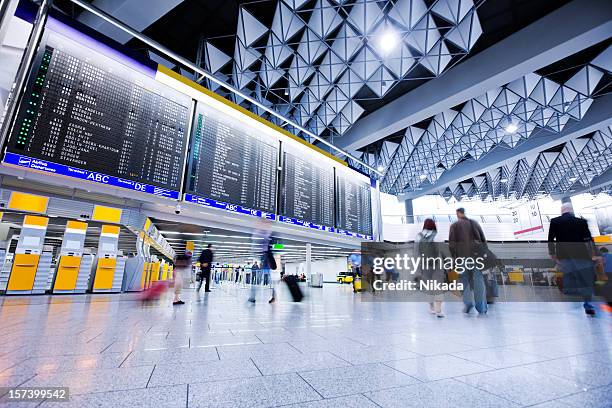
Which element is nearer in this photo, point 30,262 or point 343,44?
point 30,262

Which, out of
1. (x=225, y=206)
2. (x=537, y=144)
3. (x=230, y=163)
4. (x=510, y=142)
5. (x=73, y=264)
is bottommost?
(x=73, y=264)

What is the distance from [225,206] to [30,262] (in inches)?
209

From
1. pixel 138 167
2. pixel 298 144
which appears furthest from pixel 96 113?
pixel 298 144

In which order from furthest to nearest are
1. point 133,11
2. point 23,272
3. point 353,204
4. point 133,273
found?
point 353,204 → point 133,273 → point 133,11 → point 23,272

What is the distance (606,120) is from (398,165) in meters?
11.4

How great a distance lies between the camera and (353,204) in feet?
46.5

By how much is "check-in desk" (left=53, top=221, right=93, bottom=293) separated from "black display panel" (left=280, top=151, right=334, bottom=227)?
6.47 meters

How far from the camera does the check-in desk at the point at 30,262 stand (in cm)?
707

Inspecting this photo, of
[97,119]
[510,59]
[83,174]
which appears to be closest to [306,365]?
[83,174]

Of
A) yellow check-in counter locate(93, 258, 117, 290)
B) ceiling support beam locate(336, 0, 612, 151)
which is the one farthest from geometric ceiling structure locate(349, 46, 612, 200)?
yellow check-in counter locate(93, 258, 117, 290)

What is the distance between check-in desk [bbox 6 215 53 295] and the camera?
707 centimetres

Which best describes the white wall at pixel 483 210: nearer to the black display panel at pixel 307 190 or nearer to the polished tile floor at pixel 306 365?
the black display panel at pixel 307 190

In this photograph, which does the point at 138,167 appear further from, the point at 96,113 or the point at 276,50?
the point at 276,50

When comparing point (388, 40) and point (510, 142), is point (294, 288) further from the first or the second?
point (510, 142)
